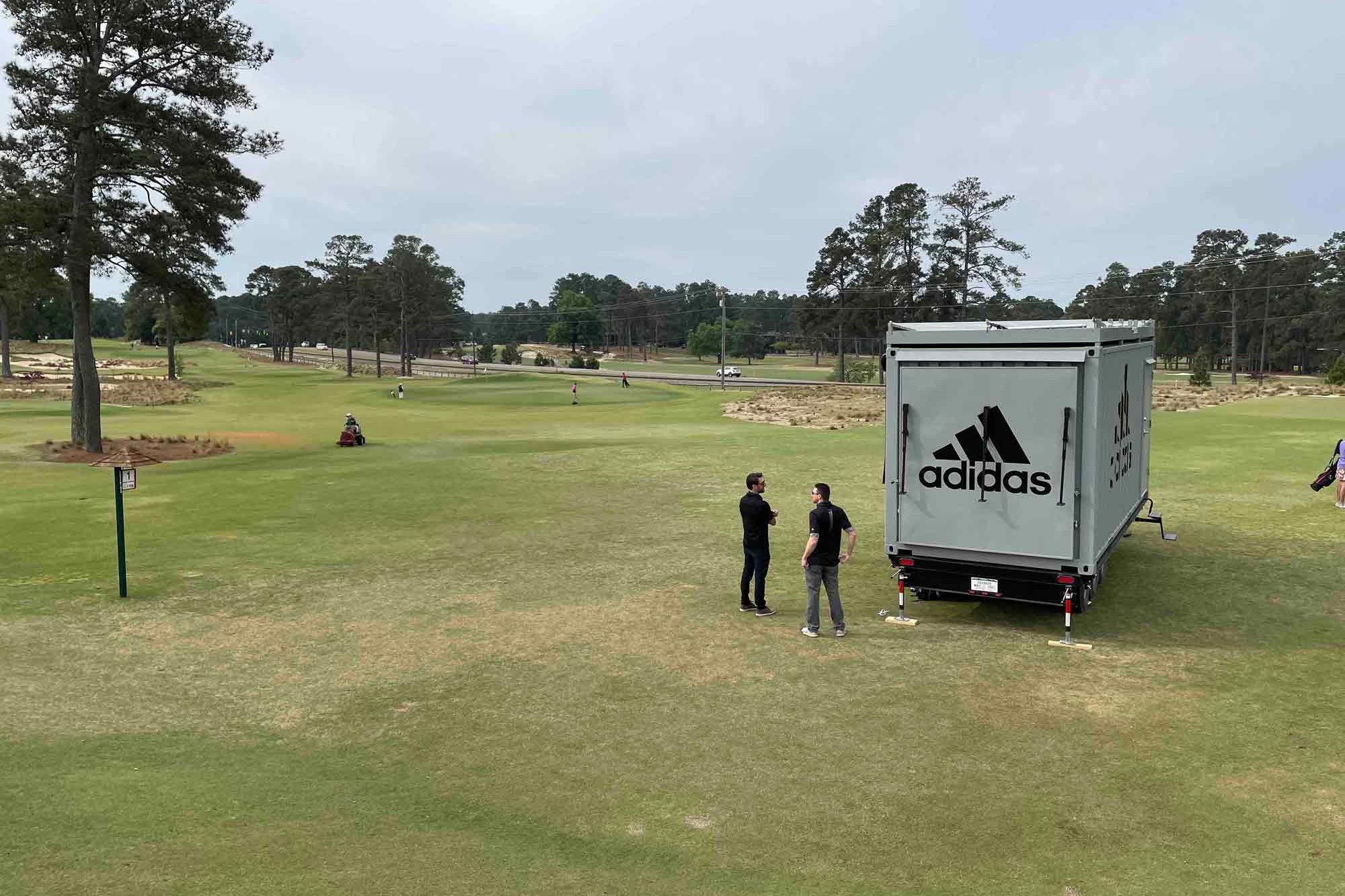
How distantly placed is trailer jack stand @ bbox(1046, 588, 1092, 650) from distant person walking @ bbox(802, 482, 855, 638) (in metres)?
2.62

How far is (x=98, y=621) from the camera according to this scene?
500 inches

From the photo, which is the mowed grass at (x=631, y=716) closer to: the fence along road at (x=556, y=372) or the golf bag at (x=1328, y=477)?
the golf bag at (x=1328, y=477)

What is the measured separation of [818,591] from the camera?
1193cm

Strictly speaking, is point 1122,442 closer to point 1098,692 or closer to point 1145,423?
point 1145,423

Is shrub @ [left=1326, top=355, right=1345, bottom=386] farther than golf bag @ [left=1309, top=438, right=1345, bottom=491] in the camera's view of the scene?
Yes

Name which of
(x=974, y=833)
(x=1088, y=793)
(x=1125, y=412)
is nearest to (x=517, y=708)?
(x=974, y=833)

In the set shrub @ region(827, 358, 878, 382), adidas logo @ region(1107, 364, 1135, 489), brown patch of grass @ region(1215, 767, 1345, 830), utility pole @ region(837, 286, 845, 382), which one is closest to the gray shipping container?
adidas logo @ region(1107, 364, 1135, 489)

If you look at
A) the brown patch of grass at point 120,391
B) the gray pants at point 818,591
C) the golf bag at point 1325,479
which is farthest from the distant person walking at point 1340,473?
the brown patch of grass at point 120,391

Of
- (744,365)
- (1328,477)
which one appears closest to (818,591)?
(1328,477)

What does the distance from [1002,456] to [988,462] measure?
0.19 metres

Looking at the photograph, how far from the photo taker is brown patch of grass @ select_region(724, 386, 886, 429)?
46031 mm

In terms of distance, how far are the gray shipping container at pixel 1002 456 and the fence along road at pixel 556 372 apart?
211ft

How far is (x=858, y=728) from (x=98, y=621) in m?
10.3

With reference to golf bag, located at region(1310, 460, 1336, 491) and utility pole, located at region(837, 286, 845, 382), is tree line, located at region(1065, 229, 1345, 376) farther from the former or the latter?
golf bag, located at region(1310, 460, 1336, 491)
